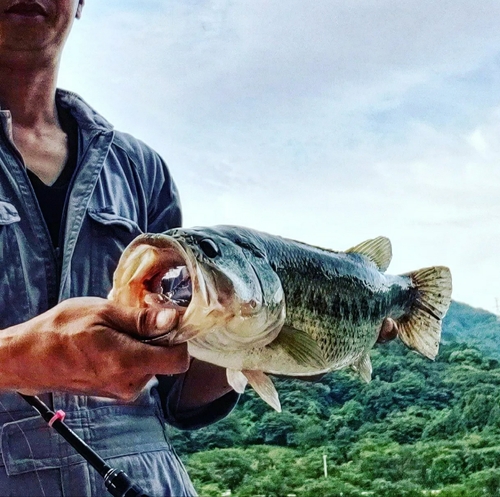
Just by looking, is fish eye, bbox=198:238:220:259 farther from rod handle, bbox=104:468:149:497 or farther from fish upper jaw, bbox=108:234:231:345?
rod handle, bbox=104:468:149:497

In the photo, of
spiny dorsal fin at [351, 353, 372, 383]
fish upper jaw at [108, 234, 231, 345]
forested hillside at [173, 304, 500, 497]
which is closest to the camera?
fish upper jaw at [108, 234, 231, 345]

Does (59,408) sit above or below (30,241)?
below

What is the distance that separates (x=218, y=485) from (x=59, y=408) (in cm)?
105

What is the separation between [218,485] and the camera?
1.96m

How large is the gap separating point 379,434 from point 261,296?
55.9 inches

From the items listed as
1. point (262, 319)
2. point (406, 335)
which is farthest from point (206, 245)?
point (406, 335)

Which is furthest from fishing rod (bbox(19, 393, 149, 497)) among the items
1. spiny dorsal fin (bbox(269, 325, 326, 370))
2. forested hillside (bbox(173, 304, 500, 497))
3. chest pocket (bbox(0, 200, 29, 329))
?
forested hillside (bbox(173, 304, 500, 497))

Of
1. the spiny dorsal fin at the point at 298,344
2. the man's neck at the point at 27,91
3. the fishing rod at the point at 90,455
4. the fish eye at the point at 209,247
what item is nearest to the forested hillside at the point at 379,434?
the fishing rod at the point at 90,455

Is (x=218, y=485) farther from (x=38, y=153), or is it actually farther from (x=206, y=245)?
(x=206, y=245)

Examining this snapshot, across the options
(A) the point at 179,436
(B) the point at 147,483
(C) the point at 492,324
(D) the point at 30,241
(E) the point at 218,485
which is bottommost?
(E) the point at 218,485

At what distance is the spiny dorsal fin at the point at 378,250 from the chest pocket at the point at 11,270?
405mm

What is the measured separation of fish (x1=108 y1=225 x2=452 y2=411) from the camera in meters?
0.65

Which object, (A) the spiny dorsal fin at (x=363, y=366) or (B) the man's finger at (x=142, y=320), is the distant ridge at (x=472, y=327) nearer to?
(A) the spiny dorsal fin at (x=363, y=366)

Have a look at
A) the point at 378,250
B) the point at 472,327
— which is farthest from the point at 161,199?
the point at 472,327
